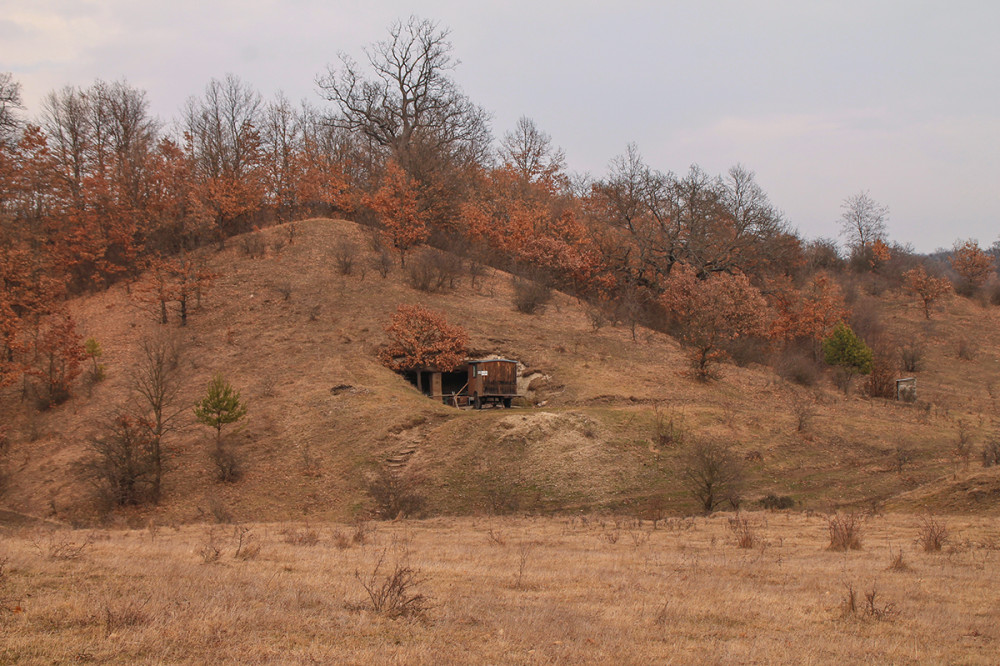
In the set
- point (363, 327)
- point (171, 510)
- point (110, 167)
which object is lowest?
point (171, 510)

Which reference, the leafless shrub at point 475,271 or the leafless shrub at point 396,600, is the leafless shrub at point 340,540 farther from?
the leafless shrub at point 475,271

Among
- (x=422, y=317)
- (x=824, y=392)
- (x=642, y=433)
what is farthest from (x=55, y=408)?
(x=824, y=392)

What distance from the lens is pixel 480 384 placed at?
29688 mm

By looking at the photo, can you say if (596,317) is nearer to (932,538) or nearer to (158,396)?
(158,396)

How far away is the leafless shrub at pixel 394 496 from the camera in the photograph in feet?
67.8

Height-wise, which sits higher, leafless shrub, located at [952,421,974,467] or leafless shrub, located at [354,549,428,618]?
leafless shrub, located at [354,549,428,618]

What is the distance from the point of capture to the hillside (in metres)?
22.5

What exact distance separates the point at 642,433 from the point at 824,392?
14613mm

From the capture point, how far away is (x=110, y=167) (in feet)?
137

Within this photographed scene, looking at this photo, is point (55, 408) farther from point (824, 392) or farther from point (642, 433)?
point (824, 392)

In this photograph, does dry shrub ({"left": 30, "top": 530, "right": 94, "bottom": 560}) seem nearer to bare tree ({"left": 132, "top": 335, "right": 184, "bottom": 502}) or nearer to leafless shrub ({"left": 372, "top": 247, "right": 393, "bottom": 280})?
bare tree ({"left": 132, "top": 335, "right": 184, "bottom": 502})

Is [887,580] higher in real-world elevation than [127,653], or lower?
lower

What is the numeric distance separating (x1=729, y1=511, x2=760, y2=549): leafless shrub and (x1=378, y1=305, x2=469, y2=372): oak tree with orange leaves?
16.6 metres

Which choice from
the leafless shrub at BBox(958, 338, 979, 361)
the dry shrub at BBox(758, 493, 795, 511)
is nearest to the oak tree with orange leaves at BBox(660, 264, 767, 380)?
the dry shrub at BBox(758, 493, 795, 511)
